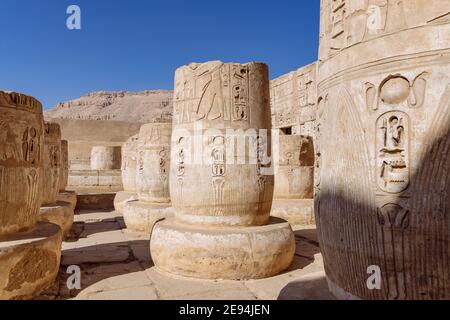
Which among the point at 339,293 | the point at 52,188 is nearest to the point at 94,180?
the point at 52,188

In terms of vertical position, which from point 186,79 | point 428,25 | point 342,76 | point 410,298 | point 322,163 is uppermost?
point 186,79

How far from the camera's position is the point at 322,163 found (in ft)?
7.28

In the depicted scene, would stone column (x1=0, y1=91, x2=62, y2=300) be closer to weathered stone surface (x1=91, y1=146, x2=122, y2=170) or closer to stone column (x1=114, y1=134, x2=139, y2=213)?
stone column (x1=114, y1=134, x2=139, y2=213)

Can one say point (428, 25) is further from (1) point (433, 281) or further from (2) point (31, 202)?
(2) point (31, 202)

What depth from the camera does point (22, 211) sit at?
371 centimetres

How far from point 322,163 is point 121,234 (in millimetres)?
5257

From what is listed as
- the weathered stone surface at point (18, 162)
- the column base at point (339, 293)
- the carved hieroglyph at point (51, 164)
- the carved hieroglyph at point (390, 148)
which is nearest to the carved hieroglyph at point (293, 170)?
the carved hieroglyph at point (51, 164)

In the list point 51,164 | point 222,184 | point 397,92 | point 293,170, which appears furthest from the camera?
point 293,170

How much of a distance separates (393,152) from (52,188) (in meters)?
6.21

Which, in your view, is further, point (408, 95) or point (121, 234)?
point (121, 234)

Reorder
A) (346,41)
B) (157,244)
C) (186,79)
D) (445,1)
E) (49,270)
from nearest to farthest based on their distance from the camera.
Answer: (445,1) < (346,41) < (49,270) < (157,244) < (186,79)

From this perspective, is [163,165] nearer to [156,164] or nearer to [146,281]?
[156,164]

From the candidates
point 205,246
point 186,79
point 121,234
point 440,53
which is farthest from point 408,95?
point 121,234

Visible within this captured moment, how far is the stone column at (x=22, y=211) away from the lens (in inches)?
129
